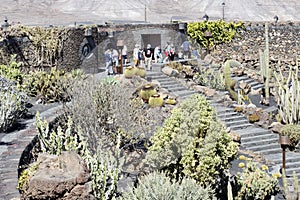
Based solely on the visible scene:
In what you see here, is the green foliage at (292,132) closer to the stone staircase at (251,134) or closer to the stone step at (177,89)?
the stone staircase at (251,134)

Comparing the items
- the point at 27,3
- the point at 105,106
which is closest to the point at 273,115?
the point at 105,106

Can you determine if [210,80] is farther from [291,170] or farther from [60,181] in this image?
[60,181]

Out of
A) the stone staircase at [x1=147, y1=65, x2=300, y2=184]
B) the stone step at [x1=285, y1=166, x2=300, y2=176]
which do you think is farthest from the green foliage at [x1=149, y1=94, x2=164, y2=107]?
the stone step at [x1=285, y1=166, x2=300, y2=176]

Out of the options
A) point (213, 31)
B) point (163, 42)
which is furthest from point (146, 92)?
point (213, 31)

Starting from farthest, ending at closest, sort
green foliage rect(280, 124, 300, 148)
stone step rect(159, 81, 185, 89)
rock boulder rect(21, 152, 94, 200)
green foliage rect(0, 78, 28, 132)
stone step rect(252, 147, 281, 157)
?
stone step rect(159, 81, 185, 89), green foliage rect(280, 124, 300, 148), stone step rect(252, 147, 281, 157), green foliage rect(0, 78, 28, 132), rock boulder rect(21, 152, 94, 200)

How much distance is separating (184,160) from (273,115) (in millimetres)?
9111

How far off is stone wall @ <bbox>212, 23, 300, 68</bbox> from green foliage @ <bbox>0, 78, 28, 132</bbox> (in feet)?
50.0

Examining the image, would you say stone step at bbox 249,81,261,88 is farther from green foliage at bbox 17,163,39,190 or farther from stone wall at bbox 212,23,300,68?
green foliage at bbox 17,163,39,190

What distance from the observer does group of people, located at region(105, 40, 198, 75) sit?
61.9 ft

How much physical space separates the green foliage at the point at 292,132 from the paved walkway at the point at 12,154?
6740 millimetres

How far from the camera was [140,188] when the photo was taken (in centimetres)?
723

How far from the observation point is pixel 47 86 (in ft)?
48.3

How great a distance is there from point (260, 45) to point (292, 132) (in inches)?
554

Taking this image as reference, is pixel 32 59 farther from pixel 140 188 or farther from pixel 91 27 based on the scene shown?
pixel 140 188
